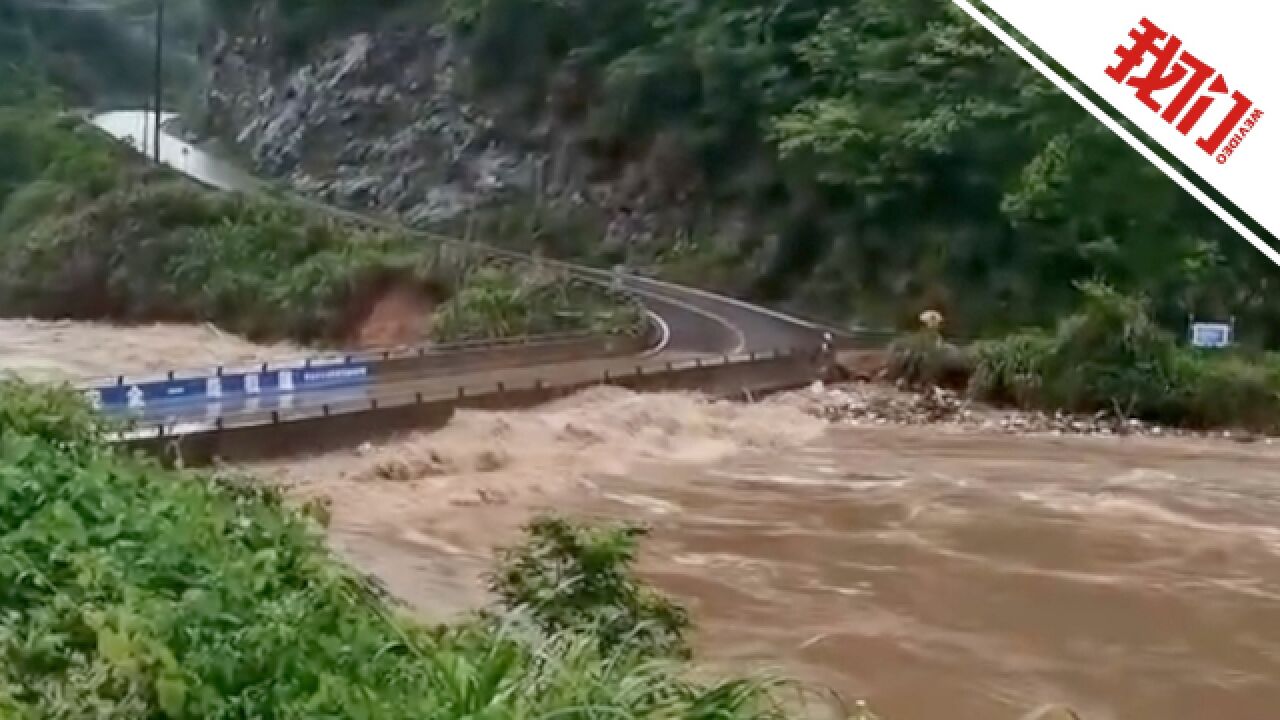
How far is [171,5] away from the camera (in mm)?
57844

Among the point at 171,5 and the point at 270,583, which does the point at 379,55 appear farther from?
the point at 270,583

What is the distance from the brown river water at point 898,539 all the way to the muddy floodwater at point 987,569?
3 cm

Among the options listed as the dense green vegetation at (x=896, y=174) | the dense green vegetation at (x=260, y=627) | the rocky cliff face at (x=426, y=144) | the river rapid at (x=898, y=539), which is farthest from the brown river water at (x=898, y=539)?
the rocky cliff face at (x=426, y=144)

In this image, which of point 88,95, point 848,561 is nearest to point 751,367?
point 848,561


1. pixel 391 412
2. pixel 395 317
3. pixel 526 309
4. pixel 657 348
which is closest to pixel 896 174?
pixel 657 348

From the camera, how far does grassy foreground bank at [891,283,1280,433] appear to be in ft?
72.8

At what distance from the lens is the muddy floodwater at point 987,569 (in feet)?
35.7

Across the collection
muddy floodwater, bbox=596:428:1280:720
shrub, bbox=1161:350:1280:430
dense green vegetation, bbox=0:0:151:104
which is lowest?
muddy floodwater, bbox=596:428:1280:720

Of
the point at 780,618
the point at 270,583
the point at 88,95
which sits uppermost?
the point at 88,95

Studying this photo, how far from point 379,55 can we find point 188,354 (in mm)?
14966

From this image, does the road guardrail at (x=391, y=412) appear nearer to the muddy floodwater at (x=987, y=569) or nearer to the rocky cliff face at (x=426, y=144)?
the muddy floodwater at (x=987, y=569)

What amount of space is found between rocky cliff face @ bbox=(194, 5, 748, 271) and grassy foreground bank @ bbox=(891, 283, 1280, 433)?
8.47 m

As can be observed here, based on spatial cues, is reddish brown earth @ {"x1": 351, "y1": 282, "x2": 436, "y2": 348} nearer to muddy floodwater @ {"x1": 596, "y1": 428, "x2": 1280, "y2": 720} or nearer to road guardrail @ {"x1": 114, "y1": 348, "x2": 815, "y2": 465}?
road guardrail @ {"x1": 114, "y1": 348, "x2": 815, "y2": 465}

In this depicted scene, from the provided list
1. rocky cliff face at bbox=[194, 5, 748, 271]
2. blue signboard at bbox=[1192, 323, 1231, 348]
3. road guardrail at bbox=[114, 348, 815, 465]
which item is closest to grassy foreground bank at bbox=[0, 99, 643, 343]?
road guardrail at bbox=[114, 348, 815, 465]
